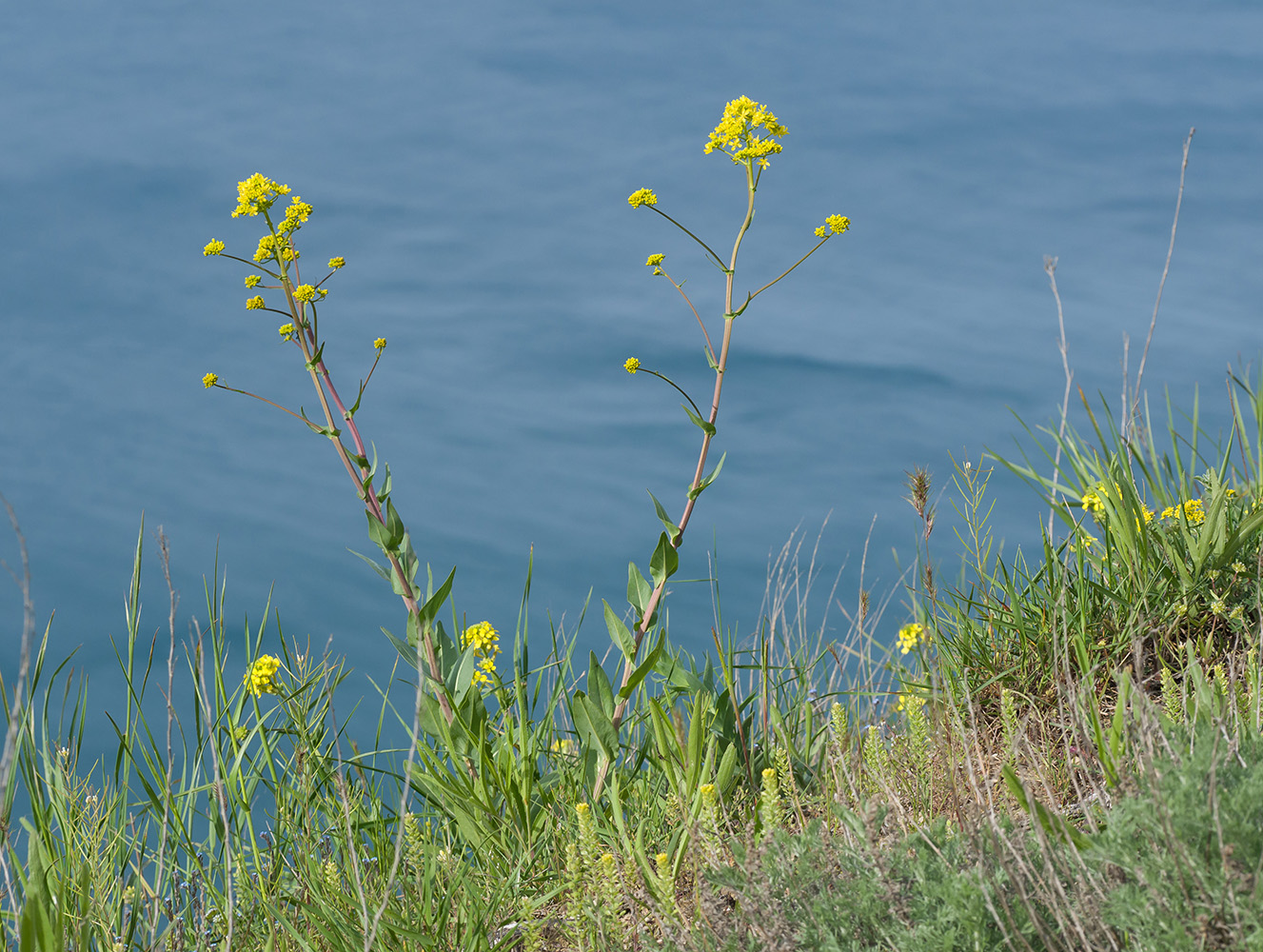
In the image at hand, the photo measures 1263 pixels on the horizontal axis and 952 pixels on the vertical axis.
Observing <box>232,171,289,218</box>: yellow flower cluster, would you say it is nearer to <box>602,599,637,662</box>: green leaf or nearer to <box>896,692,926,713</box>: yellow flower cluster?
<box>602,599,637,662</box>: green leaf

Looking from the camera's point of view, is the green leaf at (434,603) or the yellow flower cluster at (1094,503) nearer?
the green leaf at (434,603)

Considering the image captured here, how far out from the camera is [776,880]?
212cm

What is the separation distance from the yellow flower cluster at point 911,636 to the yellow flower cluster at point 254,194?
8.21ft

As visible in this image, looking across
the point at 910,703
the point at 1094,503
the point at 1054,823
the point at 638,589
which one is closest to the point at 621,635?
the point at 638,589

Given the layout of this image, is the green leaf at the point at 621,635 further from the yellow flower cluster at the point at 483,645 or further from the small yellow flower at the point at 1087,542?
the small yellow flower at the point at 1087,542

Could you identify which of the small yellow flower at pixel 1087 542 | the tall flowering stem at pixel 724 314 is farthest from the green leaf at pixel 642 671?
the small yellow flower at pixel 1087 542

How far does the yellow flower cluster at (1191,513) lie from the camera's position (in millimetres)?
3947

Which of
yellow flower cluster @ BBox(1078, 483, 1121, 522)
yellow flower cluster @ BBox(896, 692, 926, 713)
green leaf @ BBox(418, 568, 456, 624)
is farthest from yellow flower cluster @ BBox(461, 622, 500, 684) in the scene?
yellow flower cluster @ BBox(1078, 483, 1121, 522)

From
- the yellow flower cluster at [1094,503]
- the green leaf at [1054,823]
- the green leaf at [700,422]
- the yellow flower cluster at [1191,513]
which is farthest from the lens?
the yellow flower cluster at [1094,503]

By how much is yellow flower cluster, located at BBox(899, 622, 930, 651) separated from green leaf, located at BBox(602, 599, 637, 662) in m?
1.08

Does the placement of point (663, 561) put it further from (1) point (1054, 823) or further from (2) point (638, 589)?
(1) point (1054, 823)

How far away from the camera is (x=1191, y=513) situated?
159 inches

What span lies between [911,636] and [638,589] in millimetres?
1274

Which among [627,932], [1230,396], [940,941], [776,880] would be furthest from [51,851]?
[1230,396]
